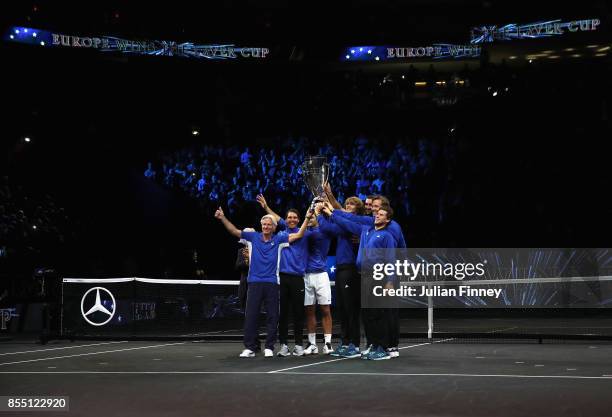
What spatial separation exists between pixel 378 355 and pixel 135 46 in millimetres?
25018

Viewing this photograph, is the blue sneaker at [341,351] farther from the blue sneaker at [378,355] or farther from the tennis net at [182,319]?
the tennis net at [182,319]

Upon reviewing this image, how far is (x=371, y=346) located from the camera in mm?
11391

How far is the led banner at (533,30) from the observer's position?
33438mm

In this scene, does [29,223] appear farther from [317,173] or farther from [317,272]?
[317,173]

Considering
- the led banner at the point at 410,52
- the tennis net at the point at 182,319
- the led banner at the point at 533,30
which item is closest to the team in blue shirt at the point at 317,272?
the tennis net at the point at 182,319

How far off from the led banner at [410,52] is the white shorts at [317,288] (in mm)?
23710

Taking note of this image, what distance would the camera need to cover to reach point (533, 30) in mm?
34188

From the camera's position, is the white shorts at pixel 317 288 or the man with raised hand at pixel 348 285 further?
the white shorts at pixel 317 288

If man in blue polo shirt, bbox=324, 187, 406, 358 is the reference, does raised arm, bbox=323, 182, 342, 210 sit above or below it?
above

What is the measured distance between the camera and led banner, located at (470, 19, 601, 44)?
33.4 meters

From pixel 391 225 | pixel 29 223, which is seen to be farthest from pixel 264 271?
pixel 29 223

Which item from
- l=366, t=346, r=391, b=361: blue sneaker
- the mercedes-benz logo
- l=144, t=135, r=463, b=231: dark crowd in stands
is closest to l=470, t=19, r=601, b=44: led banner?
l=144, t=135, r=463, b=231: dark crowd in stands

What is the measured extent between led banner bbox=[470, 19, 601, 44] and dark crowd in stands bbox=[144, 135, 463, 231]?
434 inches

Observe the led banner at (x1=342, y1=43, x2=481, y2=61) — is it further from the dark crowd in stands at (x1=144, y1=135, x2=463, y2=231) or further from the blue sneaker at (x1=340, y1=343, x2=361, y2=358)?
the blue sneaker at (x1=340, y1=343, x2=361, y2=358)
